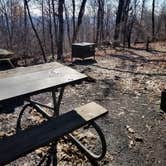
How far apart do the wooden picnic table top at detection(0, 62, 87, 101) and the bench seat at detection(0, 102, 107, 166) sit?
404 mm

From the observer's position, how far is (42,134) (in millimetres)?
2674

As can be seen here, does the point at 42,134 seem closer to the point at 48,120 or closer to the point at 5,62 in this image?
the point at 48,120

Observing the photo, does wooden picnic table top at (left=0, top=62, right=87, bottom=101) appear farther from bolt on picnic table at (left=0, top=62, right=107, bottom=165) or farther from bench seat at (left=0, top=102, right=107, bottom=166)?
bench seat at (left=0, top=102, right=107, bottom=166)

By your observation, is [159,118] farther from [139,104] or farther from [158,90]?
[158,90]

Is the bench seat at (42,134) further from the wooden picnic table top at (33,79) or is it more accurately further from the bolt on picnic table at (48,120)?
the wooden picnic table top at (33,79)

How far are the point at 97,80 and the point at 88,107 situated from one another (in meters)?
3.41

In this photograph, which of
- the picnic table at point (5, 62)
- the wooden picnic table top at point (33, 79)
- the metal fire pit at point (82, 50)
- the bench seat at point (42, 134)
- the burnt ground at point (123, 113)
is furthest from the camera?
the metal fire pit at point (82, 50)

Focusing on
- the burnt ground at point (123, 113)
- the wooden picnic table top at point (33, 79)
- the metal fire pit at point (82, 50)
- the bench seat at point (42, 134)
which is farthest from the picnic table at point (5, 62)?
the metal fire pit at point (82, 50)

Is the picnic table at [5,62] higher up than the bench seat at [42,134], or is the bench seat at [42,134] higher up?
the picnic table at [5,62]

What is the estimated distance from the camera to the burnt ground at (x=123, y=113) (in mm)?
3289

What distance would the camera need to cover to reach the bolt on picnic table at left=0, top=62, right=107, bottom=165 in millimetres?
2471

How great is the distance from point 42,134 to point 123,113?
90.0 inches

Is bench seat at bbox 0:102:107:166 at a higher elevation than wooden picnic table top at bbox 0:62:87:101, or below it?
below

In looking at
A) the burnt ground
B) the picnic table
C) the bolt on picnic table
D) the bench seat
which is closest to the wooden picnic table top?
the bolt on picnic table
